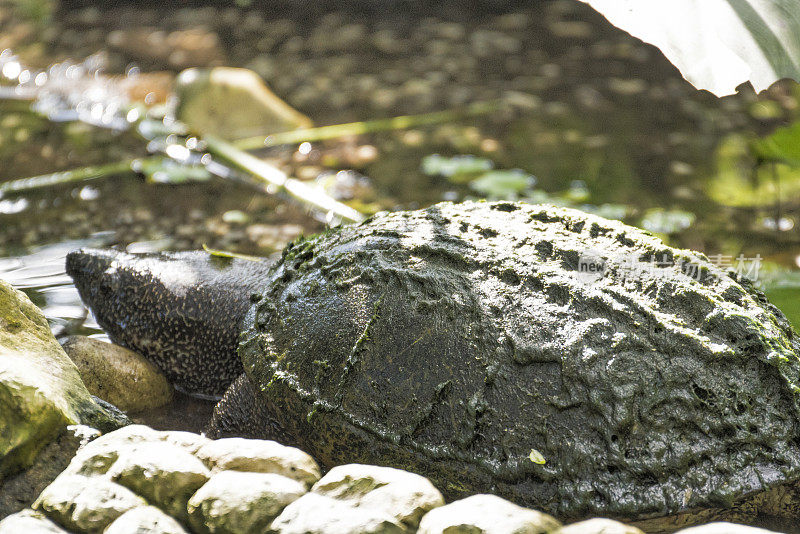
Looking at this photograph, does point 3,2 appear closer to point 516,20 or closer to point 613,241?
point 516,20

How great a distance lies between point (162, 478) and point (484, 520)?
0.76m

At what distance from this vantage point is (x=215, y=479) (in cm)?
167

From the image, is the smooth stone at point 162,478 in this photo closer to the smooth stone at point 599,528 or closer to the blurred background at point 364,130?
the smooth stone at point 599,528

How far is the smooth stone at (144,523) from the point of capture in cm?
156

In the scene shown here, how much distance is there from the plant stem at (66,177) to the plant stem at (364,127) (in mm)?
715

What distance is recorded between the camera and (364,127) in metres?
4.71

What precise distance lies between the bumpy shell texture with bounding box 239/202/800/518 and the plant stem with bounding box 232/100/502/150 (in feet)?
8.47

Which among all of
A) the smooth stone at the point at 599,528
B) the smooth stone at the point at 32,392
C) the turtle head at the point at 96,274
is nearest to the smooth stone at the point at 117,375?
the turtle head at the point at 96,274

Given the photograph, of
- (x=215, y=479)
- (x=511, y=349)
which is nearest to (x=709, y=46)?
(x=511, y=349)

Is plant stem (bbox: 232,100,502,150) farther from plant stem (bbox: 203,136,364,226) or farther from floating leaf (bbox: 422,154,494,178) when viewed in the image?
floating leaf (bbox: 422,154,494,178)

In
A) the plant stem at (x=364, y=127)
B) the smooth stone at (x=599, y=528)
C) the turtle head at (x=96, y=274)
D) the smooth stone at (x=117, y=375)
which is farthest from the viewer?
the plant stem at (x=364, y=127)

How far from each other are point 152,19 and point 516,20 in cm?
330

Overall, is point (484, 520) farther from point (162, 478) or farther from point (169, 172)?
point (169, 172)

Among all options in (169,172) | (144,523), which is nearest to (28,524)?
(144,523)
